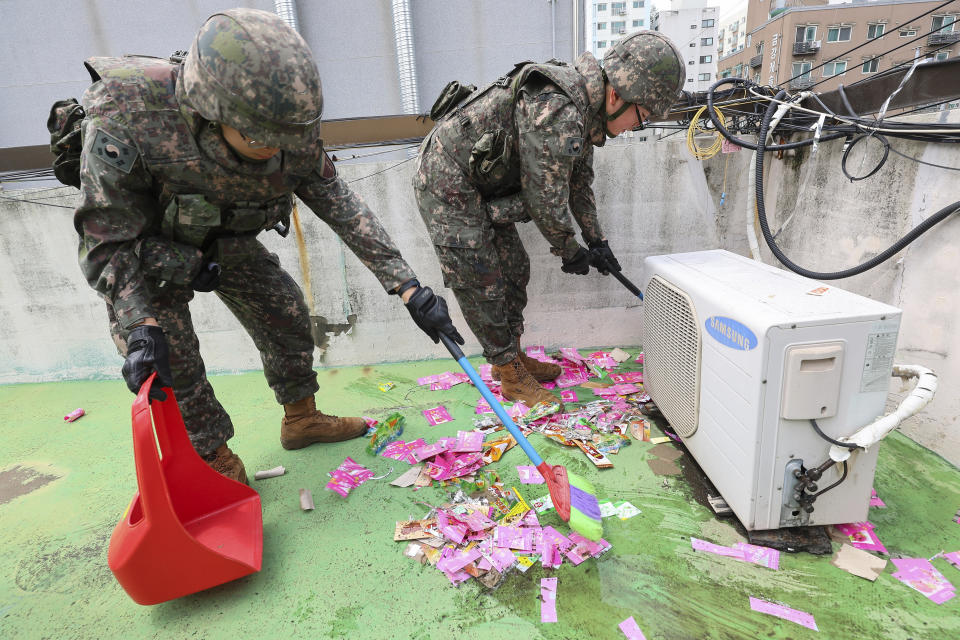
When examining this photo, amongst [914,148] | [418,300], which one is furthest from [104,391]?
[914,148]

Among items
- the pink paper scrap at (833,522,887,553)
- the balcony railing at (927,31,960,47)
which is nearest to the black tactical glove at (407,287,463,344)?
the pink paper scrap at (833,522,887,553)

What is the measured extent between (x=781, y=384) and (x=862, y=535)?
2.39 ft

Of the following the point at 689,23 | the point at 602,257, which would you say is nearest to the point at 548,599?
the point at 602,257

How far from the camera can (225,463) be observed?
2.05 metres

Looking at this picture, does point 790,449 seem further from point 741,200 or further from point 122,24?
point 122,24

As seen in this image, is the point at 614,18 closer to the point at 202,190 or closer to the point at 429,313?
the point at 429,313

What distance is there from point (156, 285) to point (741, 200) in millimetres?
3289

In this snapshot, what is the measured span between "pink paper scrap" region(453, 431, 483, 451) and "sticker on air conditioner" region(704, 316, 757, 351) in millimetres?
1211

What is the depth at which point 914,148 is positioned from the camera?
1.98 m

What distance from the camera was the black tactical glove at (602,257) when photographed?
8.79ft

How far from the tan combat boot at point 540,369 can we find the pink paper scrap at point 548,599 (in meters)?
1.47

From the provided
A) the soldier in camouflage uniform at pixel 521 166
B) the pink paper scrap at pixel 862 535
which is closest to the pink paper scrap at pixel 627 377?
the soldier in camouflage uniform at pixel 521 166

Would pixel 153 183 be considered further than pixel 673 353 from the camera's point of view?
No

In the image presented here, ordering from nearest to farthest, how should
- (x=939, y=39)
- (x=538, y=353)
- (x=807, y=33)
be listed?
1. (x=538, y=353)
2. (x=939, y=39)
3. (x=807, y=33)
